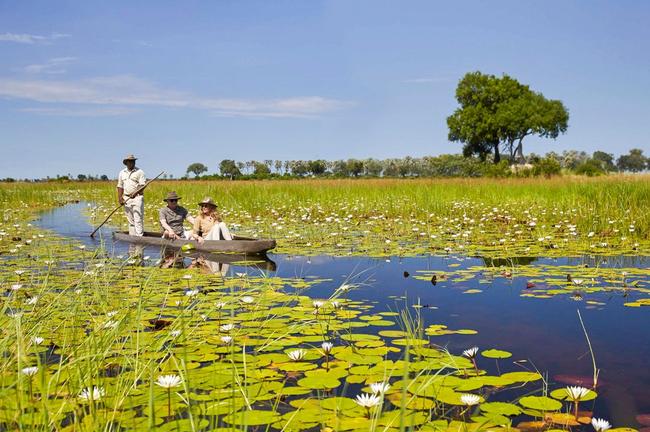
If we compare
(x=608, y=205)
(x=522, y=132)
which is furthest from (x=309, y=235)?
(x=522, y=132)

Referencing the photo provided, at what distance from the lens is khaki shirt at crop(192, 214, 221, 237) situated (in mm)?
11156

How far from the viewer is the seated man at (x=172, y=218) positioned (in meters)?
11.0

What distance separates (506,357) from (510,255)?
5.39 metres

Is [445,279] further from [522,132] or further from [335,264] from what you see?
[522,132]

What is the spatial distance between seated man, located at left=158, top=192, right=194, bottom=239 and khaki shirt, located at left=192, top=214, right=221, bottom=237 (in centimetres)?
14

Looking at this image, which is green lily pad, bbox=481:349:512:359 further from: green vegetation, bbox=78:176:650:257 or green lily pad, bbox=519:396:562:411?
green vegetation, bbox=78:176:650:257

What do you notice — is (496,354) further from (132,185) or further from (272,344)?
(132,185)

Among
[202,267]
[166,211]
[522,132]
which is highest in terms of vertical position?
[522,132]

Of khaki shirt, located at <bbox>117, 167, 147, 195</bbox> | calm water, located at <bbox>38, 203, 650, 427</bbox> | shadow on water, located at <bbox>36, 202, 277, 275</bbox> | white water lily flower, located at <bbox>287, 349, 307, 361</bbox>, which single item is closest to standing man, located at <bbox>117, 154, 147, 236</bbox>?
khaki shirt, located at <bbox>117, 167, 147, 195</bbox>

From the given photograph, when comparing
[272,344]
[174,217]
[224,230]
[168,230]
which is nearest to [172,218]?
[174,217]

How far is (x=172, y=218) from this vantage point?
11.3 meters

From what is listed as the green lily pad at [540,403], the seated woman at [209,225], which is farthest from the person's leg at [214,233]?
the green lily pad at [540,403]

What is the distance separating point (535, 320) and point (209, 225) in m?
7.18

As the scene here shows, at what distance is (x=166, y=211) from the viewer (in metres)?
11.3
